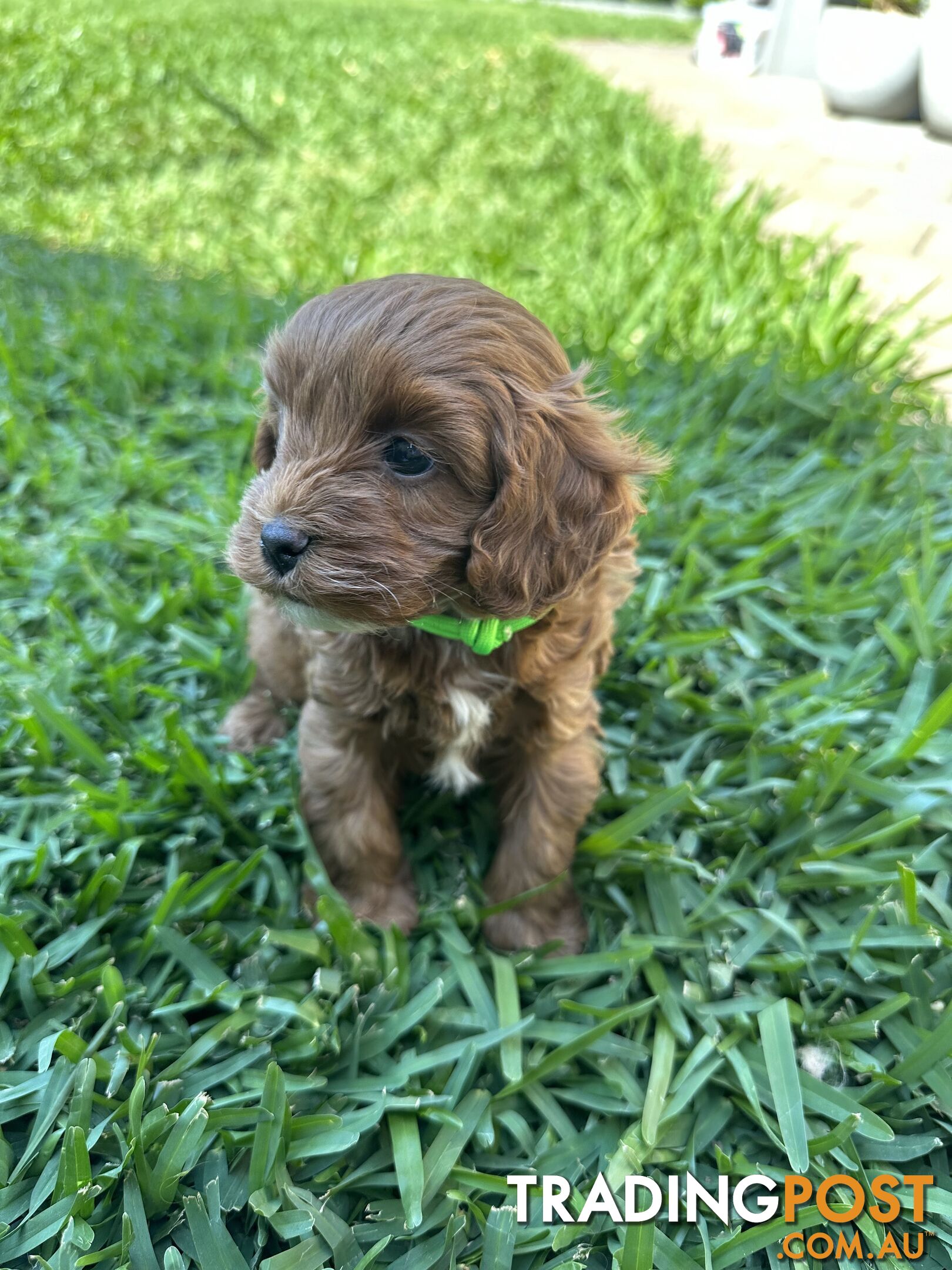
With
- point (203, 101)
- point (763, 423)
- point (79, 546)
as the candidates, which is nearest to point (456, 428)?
point (79, 546)

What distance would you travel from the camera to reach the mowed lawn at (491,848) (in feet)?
5.41

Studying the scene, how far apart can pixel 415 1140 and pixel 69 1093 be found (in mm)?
707

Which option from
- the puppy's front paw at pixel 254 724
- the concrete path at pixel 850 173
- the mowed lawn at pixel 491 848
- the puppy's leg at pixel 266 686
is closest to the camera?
the mowed lawn at pixel 491 848

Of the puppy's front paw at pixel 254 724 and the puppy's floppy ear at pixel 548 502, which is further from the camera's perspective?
the puppy's front paw at pixel 254 724

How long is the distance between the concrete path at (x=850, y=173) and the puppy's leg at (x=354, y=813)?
3.45 metres

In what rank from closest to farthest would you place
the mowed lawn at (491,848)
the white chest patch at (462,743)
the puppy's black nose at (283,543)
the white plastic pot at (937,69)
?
the puppy's black nose at (283,543) < the mowed lawn at (491,848) < the white chest patch at (462,743) < the white plastic pot at (937,69)

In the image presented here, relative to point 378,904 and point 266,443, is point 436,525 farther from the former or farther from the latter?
point 378,904

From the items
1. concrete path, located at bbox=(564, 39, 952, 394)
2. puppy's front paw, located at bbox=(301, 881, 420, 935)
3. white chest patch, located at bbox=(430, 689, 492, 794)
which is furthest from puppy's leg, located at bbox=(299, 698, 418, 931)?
concrete path, located at bbox=(564, 39, 952, 394)

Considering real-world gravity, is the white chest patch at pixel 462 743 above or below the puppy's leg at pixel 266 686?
above

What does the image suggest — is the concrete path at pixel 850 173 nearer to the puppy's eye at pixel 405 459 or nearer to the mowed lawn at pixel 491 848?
the mowed lawn at pixel 491 848

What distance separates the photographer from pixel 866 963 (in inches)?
77.1

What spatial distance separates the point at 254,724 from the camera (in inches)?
99.9

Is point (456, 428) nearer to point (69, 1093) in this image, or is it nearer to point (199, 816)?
point (199, 816)

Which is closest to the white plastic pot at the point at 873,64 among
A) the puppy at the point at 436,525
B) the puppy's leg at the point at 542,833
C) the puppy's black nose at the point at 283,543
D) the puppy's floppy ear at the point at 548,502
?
the puppy at the point at 436,525
